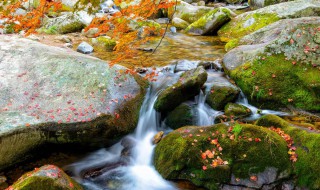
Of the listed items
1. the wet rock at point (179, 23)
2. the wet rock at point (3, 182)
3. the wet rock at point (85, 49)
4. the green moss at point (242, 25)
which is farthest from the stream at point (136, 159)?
the wet rock at point (179, 23)

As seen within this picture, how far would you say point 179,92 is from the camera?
626cm

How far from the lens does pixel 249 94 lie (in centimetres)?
669

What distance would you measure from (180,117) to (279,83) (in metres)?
2.61

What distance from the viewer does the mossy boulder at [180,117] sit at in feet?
20.4

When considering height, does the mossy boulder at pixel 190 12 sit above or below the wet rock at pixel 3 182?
above

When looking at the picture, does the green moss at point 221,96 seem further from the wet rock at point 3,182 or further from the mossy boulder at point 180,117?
the wet rock at point 3,182

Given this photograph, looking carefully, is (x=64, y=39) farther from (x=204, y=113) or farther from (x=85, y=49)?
(x=204, y=113)

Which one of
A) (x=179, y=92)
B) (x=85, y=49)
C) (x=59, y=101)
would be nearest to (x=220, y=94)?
(x=179, y=92)

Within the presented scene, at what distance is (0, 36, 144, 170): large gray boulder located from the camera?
4902mm

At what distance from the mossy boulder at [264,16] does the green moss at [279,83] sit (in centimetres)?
519

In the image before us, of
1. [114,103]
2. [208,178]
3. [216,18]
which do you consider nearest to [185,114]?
[114,103]

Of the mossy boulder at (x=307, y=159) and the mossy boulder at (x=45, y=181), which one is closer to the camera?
the mossy boulder at (x=45, y=181)

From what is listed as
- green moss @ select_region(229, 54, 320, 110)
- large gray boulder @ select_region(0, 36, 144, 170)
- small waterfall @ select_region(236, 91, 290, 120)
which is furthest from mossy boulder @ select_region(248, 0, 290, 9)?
large gray boulder @ select_region(0, 36, 144, 170)

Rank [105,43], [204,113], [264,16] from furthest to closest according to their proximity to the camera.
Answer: [264,16] → [105,43] → [204,113]
